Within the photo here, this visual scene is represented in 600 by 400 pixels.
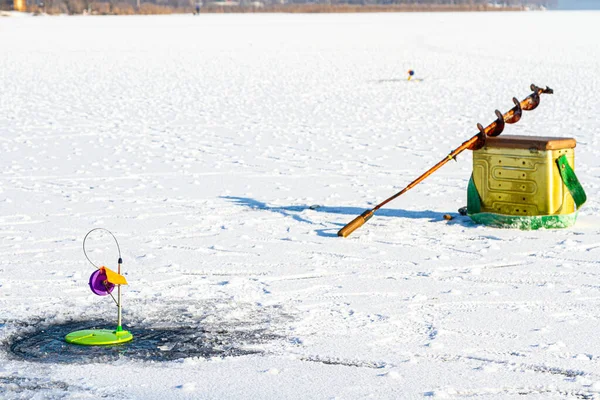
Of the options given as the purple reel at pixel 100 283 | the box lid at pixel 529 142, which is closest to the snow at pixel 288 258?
the purple reel at pixel 100 283

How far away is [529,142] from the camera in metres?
6.94

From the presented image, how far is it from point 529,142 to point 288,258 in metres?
1.78

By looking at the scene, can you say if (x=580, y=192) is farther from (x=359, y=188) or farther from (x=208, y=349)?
(x=208, y=349)

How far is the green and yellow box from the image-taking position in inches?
274

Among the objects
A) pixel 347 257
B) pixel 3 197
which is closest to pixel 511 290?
pixel 347 257

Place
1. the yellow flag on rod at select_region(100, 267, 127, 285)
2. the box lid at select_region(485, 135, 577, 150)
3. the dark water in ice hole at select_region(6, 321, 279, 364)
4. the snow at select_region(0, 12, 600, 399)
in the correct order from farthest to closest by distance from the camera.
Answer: the box lid at select_region(485, 135, 577, 150), the yellow flag on rod at select_region(100, 267, 127, 285), the dark water in ice hole at select_region(6, 321, 279, 364), the snow at select_region(0, 12, 600, 399)

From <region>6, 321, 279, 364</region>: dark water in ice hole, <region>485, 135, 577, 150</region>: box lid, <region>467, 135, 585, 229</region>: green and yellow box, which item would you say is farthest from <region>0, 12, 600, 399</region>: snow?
<region>485, 135, 577, 150</region>: box lid

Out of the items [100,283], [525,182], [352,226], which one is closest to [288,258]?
[352,226]

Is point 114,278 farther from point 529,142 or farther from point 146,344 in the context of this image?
point 529,142

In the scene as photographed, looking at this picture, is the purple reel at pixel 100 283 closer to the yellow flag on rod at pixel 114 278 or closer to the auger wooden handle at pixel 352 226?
the yellow flag on rod at pixel 114 278

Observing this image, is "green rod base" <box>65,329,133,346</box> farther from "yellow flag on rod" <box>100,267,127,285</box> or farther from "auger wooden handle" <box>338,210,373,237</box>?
"auger wooden handle" <box>338,210,373,237</box>

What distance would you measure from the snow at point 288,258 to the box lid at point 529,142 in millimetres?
566

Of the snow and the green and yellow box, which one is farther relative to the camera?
the green and yellow box

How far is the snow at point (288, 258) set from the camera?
4.35 metres
